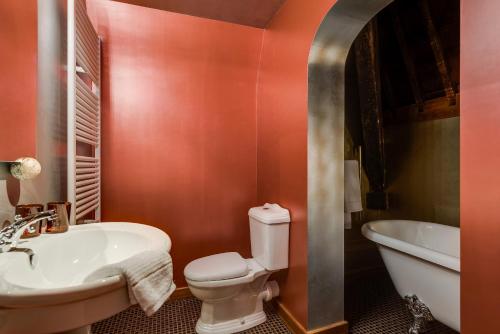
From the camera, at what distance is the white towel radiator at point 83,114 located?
1.45 metres

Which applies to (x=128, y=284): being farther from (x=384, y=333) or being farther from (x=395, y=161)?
(x=395, y=161)

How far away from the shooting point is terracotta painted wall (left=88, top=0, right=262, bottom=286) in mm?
2037

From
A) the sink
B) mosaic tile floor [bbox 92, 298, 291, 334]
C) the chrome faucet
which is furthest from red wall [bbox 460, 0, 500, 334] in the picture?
the chrome faucet

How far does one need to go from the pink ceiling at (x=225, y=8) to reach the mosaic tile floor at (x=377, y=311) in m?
2.46

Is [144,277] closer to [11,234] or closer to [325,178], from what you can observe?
[11,234]

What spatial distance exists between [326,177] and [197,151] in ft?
3.64

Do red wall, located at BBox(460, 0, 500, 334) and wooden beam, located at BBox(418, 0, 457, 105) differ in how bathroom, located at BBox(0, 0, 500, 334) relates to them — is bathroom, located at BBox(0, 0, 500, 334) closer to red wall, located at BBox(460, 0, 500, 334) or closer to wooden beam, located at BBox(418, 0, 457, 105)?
red wall, located at BBox(460, 0, 500, 334)

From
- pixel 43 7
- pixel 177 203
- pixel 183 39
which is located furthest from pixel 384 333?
pixel 43 7

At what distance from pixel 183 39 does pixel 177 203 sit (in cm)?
137

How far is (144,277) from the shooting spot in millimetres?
782

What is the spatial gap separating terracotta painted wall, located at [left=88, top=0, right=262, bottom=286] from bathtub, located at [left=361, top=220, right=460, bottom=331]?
117 cm

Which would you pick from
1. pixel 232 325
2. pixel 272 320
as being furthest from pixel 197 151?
pixel 272 320

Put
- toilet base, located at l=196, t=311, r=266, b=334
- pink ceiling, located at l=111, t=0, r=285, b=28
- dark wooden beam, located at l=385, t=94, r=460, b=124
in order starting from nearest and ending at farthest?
toilet base, located at l=196, t=311, r=266, b=334, pink ceiling, located at l=111, t=0, r=285, b=28, dark wooden beam, located at l=385, t=94, r=460, b=124

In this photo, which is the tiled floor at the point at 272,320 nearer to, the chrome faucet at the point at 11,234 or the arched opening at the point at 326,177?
the arched opening at the point at 326,177
